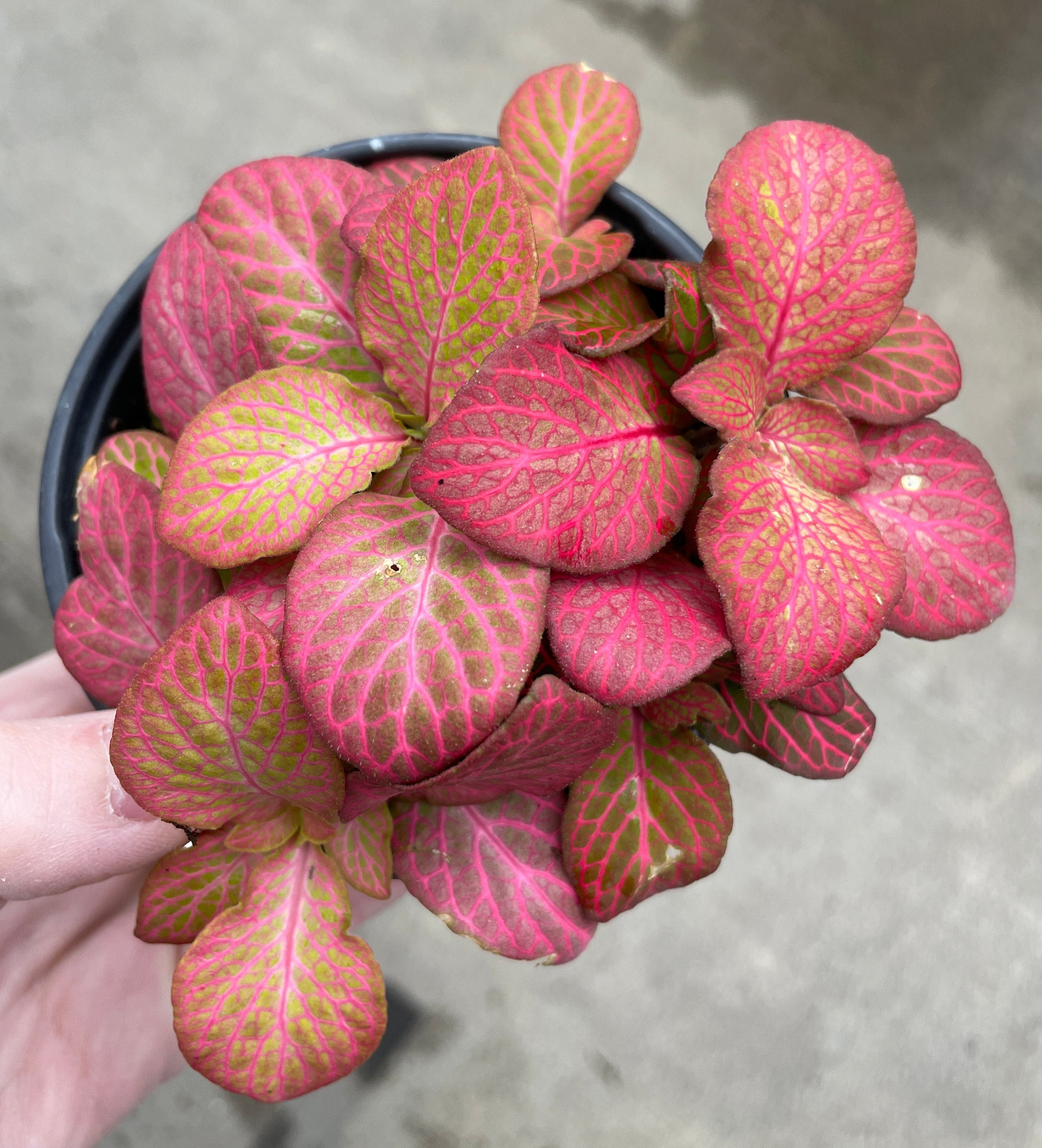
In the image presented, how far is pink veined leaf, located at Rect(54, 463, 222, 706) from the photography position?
19.8 inches

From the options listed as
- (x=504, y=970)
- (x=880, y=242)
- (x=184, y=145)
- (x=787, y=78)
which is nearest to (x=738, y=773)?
(x=504, y=970)

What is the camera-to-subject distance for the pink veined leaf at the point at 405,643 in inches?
15.6

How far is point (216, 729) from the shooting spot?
1.44 feet

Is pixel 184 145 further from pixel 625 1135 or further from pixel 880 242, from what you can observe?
pixel 625 1135

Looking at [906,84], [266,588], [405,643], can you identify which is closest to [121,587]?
[266,588]

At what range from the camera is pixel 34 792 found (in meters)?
0.51

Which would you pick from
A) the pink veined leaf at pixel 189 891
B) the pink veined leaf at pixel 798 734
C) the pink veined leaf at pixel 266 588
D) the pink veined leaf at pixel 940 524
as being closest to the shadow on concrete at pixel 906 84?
the pink veined leaf at pixel 940 524

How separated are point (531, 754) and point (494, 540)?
4.1 inches

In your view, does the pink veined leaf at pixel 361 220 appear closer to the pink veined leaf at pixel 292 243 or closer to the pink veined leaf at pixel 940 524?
the pink veined leaf at pixel 292 243

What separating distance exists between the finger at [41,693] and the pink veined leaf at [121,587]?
0.62 feet

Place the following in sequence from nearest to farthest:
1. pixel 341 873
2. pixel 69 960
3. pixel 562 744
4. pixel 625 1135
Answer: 1. pixel 562 744
2. pixel 341 873
3. pixel 69 960
4. pixel 625 1135

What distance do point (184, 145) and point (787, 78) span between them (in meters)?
0.72

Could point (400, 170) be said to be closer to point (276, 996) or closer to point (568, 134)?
point (568, 134)

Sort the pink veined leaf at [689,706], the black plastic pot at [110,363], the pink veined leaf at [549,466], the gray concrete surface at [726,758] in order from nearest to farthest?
the pink veined leaf at [549,466]
the pink veined leaf at [689,706]
the black plastic pot at [110,363]
the gray concrete surface at [726,758]
